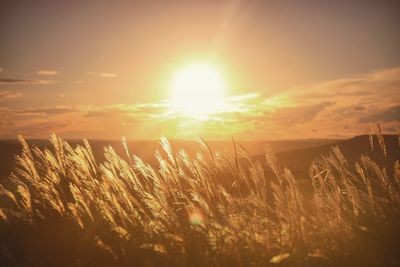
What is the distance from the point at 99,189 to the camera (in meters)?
5.88

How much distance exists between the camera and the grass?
14.9 feet

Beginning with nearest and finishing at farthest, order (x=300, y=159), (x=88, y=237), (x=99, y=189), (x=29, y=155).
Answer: (x=88, y=237) → (x=99, y=189) → (x=29, y=155) → (x=300, y=159)

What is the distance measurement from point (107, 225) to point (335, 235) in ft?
8.59

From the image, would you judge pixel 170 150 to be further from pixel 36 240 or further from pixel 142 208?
pixel 36 240

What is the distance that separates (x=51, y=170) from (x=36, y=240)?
131 cm

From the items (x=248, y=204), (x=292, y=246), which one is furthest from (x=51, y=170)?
(x=292, y=246)

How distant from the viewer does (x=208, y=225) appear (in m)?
Result: 4.93

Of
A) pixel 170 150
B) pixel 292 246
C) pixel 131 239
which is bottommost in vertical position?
pixel 292 246

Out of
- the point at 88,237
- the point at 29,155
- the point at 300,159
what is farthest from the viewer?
the point at 300,159

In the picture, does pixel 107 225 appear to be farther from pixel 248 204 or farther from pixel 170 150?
pixel 248 204

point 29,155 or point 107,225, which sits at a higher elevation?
point 29,155

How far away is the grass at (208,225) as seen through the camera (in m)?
4.55

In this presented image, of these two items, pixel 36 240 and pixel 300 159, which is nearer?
pixel 36 240

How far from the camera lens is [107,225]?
5340mm
